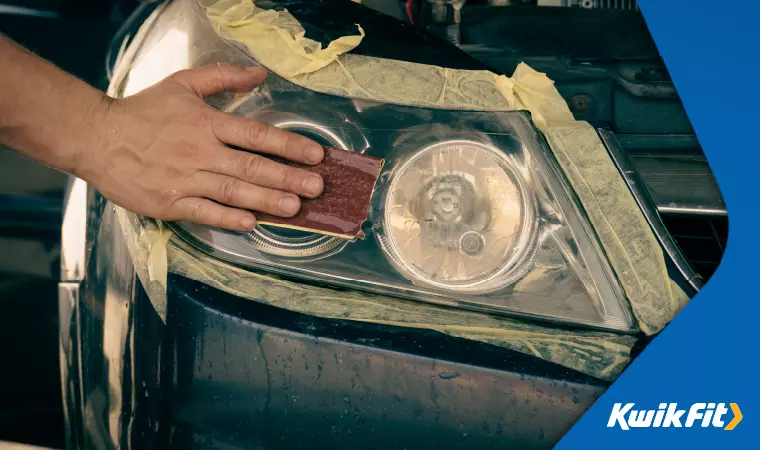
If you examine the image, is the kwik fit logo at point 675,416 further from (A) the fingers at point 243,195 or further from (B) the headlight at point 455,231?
(A) the fingers at point 243,195

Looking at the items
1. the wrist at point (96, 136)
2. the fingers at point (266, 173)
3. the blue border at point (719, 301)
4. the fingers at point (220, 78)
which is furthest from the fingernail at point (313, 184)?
the blue border at point (719, 301)

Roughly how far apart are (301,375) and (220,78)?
0.57 metres

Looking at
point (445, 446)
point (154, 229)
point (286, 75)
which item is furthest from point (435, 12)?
point (445, 446)

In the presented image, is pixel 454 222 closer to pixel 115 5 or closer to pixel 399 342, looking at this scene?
pixel 399 342

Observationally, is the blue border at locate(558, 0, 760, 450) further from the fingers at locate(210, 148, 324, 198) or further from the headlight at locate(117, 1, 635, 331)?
the fingers at locate(210, 148, 324, 198)

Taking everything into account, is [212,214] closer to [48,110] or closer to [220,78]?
[220,78]

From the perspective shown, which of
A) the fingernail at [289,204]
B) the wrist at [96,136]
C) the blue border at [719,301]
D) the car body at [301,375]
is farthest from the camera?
the wrist at [96,136]

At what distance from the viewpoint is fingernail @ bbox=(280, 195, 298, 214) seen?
126 centimetres

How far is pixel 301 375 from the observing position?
1179 millimetres

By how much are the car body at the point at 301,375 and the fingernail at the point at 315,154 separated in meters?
0.22

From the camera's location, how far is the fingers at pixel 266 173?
1264 mm

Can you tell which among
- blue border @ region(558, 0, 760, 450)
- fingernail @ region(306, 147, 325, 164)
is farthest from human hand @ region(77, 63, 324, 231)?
blue border @ region(558, 0, 760, 450)

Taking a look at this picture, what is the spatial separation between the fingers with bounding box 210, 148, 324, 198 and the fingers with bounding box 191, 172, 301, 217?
0.04 ft

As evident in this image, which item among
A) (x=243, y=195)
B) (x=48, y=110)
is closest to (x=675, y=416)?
(x=243, y=195)
